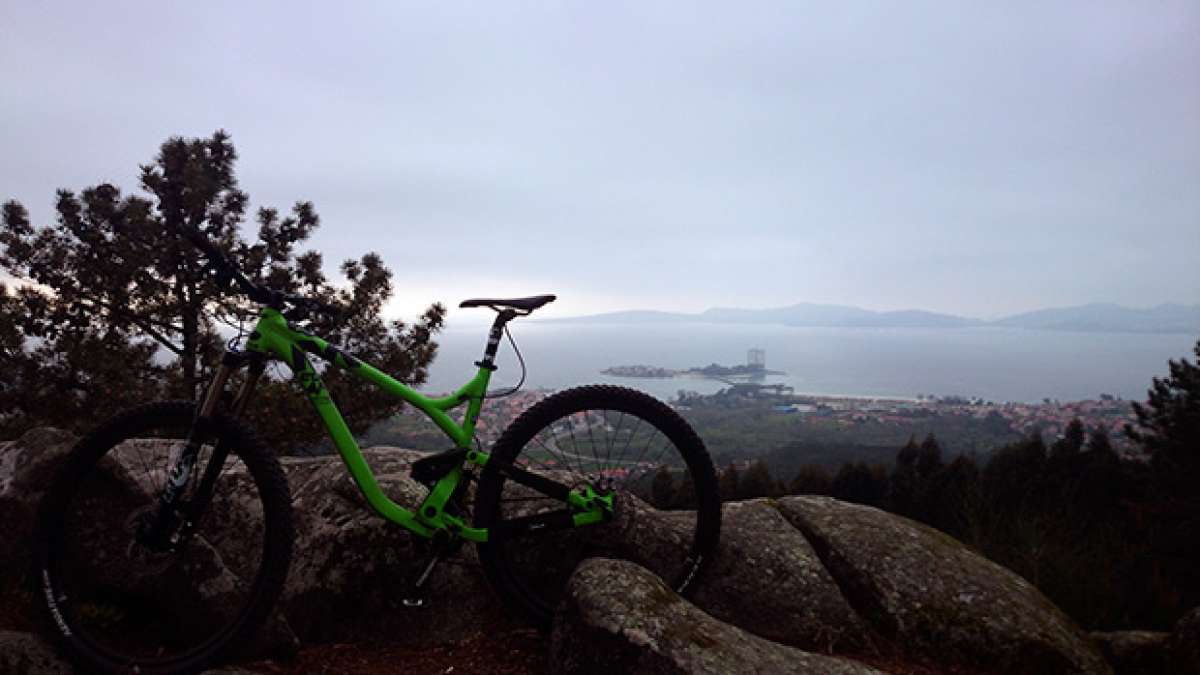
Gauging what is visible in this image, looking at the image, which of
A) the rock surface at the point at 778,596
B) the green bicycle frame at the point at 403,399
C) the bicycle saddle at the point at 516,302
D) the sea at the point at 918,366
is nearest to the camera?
the green bicycle frame at the point at 403,399

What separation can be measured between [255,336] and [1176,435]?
32.9 meters

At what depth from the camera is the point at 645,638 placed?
110 inches

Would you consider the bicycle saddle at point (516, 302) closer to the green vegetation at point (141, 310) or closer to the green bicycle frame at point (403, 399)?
the green bicycle frame at point (403, 399)

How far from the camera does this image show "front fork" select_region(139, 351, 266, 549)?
10.1 feet

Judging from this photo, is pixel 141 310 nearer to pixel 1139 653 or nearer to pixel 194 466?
pixel 194 466

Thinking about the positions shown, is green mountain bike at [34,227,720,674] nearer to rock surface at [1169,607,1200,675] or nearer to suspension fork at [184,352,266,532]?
suspension fork at [184,352,266,532]

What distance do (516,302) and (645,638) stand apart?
78.3 inches

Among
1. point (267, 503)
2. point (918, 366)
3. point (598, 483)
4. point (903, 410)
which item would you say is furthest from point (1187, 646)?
point (918, 366)

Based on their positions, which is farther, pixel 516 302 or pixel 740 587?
pixel 740 587

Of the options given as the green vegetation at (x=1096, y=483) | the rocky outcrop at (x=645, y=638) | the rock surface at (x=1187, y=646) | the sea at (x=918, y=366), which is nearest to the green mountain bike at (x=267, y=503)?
the rocky outcrop at (x=645, y=638)

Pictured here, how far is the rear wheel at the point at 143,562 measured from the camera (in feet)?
9.77

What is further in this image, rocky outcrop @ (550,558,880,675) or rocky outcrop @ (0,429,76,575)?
rocky outcrop @ (0,429,76,575)

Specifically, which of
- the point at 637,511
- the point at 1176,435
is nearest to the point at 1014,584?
the point at 637,511

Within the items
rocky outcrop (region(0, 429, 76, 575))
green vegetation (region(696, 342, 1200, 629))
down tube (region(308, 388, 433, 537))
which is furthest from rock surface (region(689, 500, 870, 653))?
green vegetation (region(696, 342, 1200, 629))
